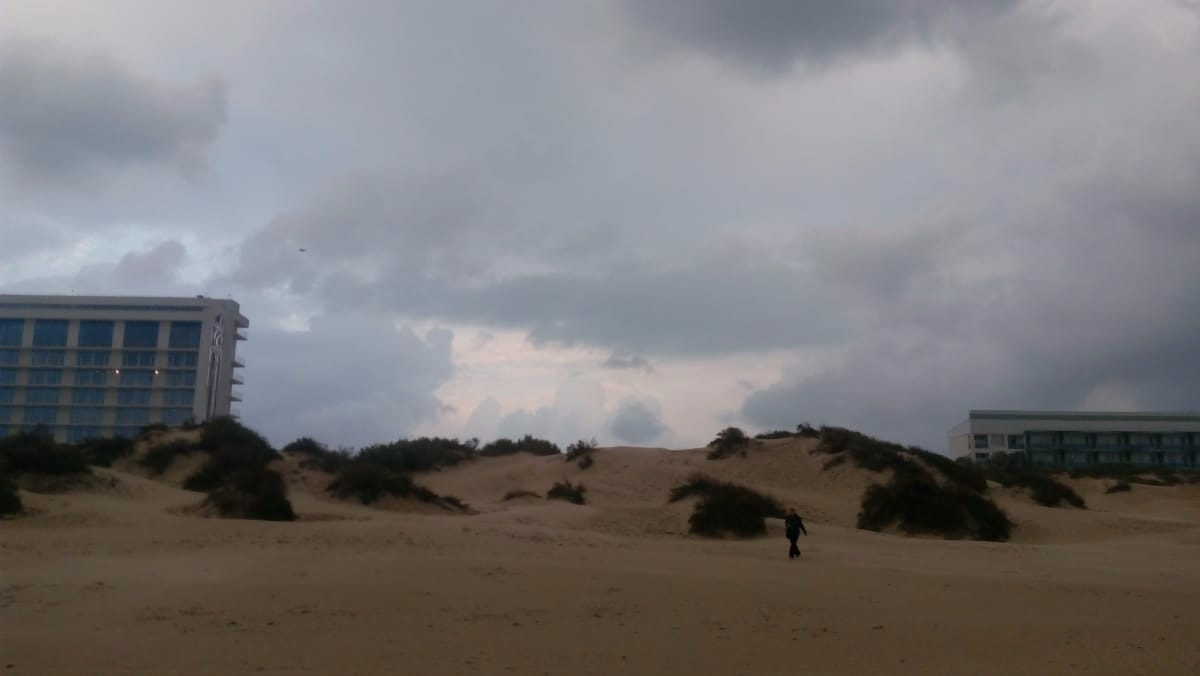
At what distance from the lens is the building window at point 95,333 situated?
85125 mm

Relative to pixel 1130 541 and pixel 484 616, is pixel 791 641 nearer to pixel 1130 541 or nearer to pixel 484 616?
pixel 484 616

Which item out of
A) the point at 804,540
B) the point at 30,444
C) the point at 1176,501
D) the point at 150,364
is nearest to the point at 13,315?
the point at 150,364

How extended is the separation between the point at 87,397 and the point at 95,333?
19.7ft

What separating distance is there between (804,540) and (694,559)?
17.4 feet

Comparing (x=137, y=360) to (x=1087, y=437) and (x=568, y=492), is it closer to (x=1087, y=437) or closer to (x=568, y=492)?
(x=568, y=492)

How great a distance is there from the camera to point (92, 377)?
8469 centimetres

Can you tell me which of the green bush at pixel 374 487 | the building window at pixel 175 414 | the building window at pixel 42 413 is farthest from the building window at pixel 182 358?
the green bush at pixel 374 487

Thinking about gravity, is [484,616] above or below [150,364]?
below

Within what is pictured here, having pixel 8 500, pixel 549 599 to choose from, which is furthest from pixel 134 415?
pixel 549 599

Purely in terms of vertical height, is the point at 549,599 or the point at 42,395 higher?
the point at 42,395

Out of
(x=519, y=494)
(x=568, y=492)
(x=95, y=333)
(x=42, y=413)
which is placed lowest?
(x=519, y=494)

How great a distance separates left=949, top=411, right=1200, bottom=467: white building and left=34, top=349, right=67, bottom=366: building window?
278ft

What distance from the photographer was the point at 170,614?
11875 millimetres

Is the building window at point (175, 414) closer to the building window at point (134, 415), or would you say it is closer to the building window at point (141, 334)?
the building window at point (134, 415)
